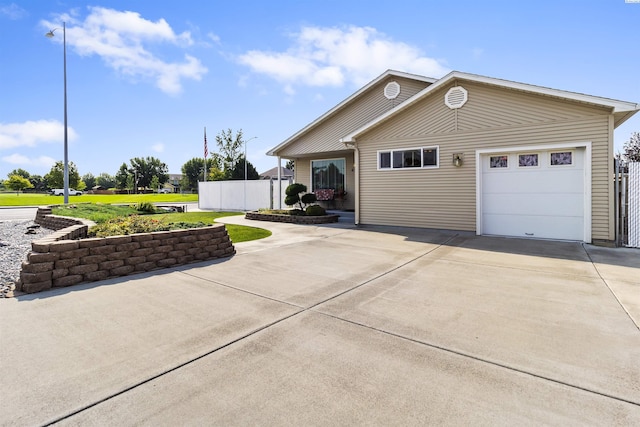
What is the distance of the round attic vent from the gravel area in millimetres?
13034

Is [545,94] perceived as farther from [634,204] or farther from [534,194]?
[634,204]

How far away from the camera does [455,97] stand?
9.71m

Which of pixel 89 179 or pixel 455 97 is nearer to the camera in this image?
pixel 455 97

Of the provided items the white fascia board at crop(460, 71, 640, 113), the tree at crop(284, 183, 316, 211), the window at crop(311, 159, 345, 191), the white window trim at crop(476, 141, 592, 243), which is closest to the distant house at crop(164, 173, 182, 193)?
the window at crop(311, 159, 345, 191)

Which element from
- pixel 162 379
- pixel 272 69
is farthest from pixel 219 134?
pixel 162 379

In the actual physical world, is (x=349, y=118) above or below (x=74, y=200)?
above

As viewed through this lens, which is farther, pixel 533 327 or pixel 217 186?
pixel 217 186

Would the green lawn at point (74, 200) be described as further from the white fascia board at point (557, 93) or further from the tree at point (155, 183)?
the white fascia board at point (557, 93)

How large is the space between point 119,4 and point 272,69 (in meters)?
6.60

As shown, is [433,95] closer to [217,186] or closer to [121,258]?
[121,258]

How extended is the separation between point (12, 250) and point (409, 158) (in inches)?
410

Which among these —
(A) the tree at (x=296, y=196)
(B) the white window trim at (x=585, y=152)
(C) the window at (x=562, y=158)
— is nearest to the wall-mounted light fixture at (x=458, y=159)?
(B) the white window trim at (x=585, y=152)

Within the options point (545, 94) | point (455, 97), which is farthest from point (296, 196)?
point (545, 94)

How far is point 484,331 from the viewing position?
3230mm
